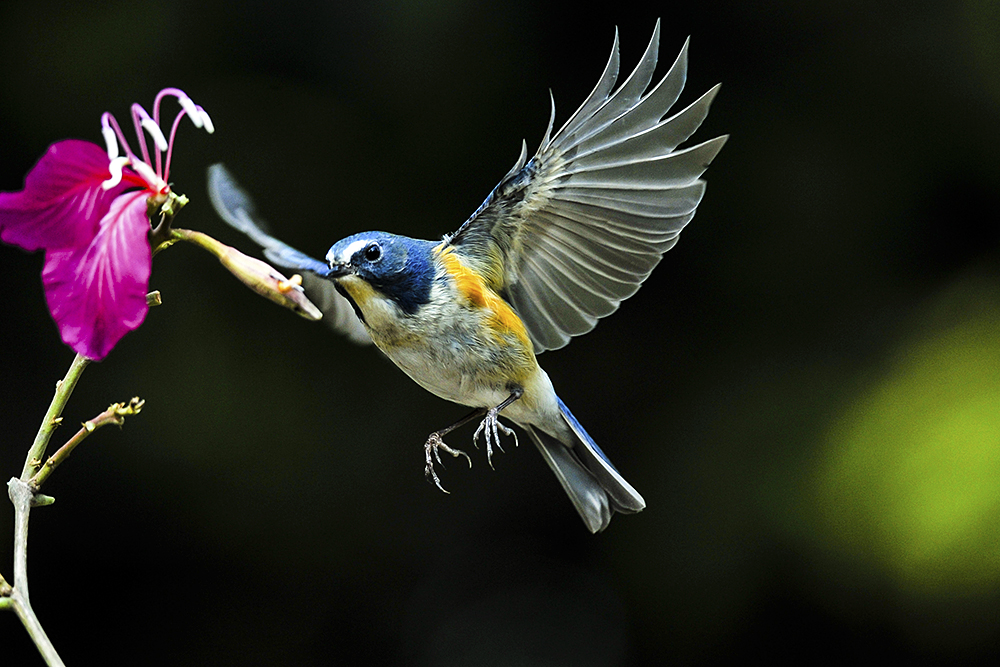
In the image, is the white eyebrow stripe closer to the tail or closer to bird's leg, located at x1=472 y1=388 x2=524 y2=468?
bird's leg, located at x1=472 y1=388 x2=524 y2=468

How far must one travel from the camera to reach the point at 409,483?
271 centimetres

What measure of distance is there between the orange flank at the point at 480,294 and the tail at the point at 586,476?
0.23 metres

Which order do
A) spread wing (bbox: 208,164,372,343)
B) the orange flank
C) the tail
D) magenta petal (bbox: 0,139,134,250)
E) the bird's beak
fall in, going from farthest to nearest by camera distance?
the tail
spread wing (bbox: 208,164,372,343)
the orange flank
the bird's beak
magenta petal (bbox: 0,139,134,250)

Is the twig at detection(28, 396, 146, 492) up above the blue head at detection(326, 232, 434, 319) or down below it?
below

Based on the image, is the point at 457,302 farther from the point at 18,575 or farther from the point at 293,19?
the point at 293,19

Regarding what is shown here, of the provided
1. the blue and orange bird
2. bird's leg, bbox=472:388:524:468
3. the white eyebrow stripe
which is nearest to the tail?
the blue and orange bird

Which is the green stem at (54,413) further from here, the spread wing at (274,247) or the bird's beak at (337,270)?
the spread wing at (274,247)

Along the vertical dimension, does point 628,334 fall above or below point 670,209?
below

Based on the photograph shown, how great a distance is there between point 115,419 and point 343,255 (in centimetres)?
25

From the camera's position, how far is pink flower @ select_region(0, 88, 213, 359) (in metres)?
0.73

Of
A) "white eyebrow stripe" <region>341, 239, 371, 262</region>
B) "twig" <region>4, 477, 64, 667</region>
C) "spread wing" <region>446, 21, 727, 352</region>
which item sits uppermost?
"spread wing" <region>446, 21, 727, 352</region>

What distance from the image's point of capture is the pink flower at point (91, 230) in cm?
73

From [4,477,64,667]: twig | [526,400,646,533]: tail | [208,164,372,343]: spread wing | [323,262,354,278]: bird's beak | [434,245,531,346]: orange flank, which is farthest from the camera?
[526,400,646,533]: tail

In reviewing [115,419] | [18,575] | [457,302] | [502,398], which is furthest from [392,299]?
[18,575]
